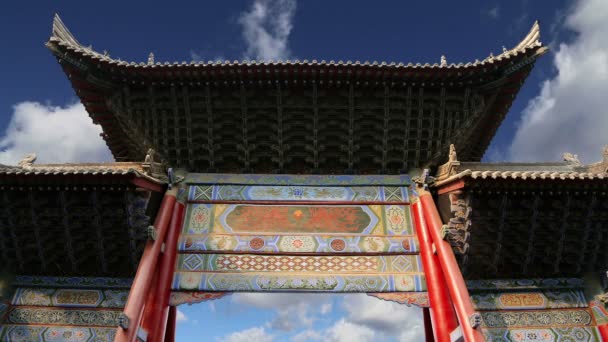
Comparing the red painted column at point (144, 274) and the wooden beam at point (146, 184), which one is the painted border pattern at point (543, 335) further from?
the wooden beam at point (146, 184)

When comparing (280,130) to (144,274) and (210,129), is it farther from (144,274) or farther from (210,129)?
(144,274)

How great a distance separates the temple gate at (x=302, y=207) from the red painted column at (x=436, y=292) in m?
0.03

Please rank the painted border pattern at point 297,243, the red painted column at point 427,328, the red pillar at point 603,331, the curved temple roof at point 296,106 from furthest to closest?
the red painted column at point 427,328 < the curved temple roof at point 296,106 < the painted border pattern at point 297,243 < the red pillar at point 603,331

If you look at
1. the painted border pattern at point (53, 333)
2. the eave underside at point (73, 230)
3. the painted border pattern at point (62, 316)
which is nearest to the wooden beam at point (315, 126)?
the eave underside at point (73, 230)

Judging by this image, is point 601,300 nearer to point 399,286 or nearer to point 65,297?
point 399,286

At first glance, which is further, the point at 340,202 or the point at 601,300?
the point at 340,202

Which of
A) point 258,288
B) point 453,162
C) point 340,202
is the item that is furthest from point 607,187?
point 258,288

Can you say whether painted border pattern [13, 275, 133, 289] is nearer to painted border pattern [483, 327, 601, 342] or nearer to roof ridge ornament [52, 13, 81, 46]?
roof ridge ornament [52, 13, 81, 46]

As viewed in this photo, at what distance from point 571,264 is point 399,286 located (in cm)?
354

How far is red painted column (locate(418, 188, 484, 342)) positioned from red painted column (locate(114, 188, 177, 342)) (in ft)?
16.4

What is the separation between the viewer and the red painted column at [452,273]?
6.83m

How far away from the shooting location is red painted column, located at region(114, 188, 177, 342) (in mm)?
6707

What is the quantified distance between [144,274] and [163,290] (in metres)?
0.62

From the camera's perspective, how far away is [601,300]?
27.1 feet
